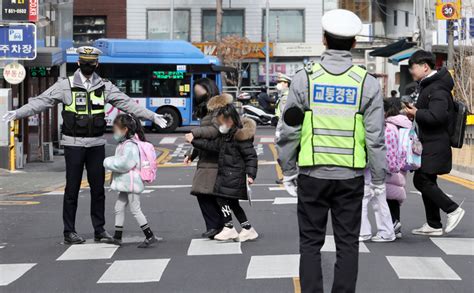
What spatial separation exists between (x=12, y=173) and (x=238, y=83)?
3531 cm

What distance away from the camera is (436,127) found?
36.8 feet

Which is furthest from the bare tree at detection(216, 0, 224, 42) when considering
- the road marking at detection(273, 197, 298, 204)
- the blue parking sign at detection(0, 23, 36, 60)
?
the road marking at detection(273, 197, 298, 204)

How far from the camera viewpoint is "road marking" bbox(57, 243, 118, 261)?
10445mm

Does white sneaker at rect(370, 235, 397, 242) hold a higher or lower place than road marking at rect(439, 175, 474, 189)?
lower

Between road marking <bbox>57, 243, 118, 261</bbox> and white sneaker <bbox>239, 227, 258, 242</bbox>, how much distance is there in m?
1.26

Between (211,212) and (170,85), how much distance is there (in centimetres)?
2961

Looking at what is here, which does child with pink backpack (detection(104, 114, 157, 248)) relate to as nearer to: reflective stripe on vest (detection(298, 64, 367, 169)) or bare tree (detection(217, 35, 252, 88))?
reflective stripe on vest (detection(298, 64, 367, 169))

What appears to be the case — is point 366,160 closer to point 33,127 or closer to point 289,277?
point 289,277

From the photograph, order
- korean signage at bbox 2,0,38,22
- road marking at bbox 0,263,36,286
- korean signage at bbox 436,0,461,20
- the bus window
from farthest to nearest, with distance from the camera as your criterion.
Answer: the bus window
korean signage at bbox 436,0,461,20
korean signage at bbox 2,0,38,22
road marking at bbox 0,263,36,286

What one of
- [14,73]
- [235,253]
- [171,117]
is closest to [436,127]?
[235,253]

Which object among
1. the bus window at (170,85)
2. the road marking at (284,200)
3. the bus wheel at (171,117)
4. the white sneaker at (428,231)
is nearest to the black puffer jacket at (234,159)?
the white sneaker at (428,231)

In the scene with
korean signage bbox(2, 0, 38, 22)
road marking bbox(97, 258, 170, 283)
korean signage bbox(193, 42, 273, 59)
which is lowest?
road marking bbox(97, 258, 170, 283)

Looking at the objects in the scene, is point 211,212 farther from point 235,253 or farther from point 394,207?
point 394,207

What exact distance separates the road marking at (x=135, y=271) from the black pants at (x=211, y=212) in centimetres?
136
